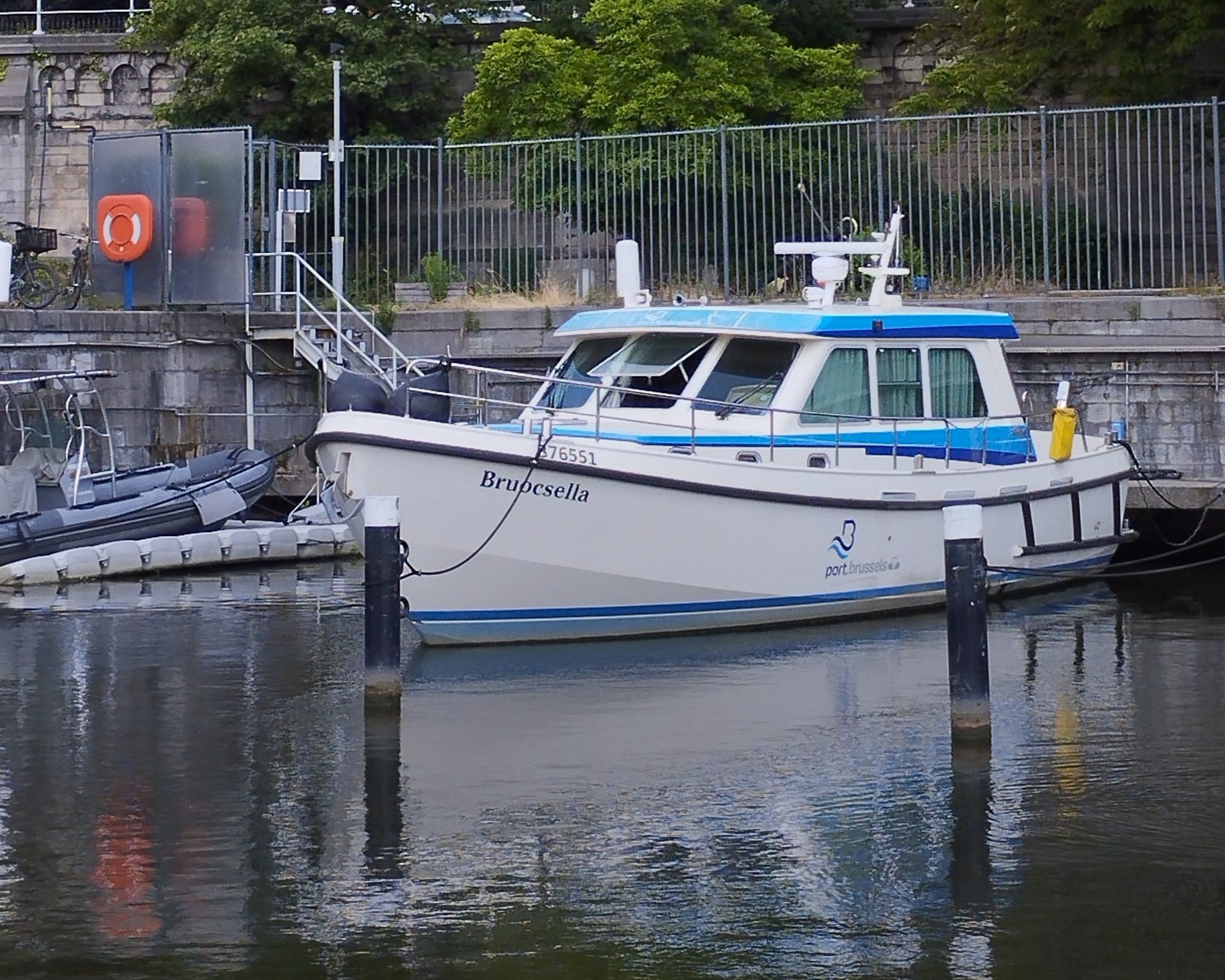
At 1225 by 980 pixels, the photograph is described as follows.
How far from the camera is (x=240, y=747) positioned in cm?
997

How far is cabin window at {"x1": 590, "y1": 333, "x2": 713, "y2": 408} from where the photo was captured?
1367 cm

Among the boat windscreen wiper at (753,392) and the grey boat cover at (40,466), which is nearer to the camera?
the boat windscreen wiper at (753,392)

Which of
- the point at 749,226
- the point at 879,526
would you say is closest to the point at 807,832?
the point at 879,526

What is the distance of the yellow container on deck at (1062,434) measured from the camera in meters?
14.8

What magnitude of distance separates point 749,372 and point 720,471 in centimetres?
133

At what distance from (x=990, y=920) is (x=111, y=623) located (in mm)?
9063

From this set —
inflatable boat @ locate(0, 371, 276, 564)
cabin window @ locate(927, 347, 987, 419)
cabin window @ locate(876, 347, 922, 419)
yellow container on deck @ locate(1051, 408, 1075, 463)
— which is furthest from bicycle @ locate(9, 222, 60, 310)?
yellow container on deck @ locate(1051, 408, 1075, 463)

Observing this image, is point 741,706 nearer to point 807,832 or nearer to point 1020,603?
point 807,832

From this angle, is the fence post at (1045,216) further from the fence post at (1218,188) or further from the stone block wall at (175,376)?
the stone block wall at (175,376)

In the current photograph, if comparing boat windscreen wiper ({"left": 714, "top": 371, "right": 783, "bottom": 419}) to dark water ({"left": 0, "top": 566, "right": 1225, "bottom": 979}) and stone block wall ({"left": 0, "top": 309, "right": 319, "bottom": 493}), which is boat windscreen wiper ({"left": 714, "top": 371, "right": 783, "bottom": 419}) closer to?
dark water ({"left": 0, "top": 566, "right": 1225, "bottom": 979})

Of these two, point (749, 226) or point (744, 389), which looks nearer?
point (744, 389)

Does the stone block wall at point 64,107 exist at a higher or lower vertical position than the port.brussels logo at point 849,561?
higher

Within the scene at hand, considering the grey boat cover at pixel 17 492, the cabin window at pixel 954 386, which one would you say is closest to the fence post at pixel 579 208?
the grey boat cover at pixel 17 492

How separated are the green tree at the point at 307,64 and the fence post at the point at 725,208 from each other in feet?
30.3
